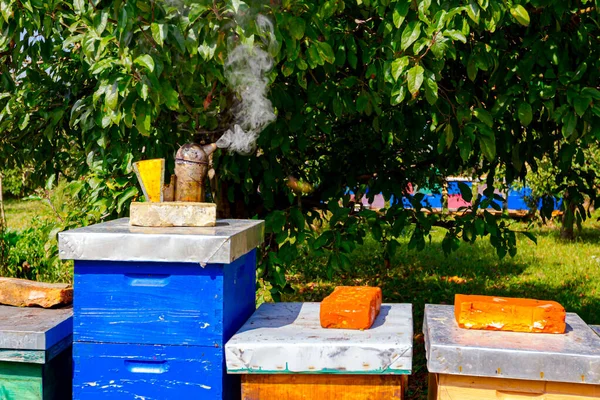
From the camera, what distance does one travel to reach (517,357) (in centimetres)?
195

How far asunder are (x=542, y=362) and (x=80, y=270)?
52.0 inches

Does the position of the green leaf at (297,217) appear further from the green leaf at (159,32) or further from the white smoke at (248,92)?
the green leaf at (159,32)

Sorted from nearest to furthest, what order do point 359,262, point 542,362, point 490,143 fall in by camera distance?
point 542,362, point 490,143, point 359,262

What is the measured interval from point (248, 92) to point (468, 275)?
469 cm

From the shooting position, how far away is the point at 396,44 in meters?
2.55

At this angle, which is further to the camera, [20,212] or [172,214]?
[20,212]

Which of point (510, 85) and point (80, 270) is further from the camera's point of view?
point (510, 85)

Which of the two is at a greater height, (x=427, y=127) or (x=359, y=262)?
(x=427, y=127)

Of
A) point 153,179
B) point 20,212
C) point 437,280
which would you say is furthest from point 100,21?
point 20,212

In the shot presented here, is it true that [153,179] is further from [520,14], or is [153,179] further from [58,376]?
[520,14]

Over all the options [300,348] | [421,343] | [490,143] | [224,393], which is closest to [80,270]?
[224,393]

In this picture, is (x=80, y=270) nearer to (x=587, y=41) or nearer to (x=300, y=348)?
(x=300, y=348)

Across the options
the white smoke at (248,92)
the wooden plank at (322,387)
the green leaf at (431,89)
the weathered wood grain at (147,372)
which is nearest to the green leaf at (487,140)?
the green leaf at (431,89)

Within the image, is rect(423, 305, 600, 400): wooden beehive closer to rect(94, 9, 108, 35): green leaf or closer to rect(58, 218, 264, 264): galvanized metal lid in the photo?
rect(58, 218, 264, 264): galvanized metal lid
